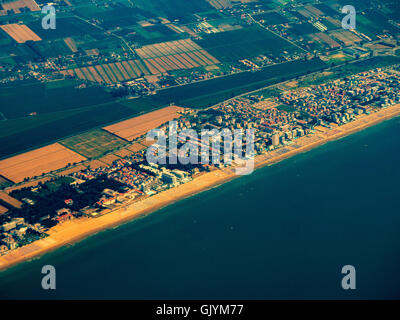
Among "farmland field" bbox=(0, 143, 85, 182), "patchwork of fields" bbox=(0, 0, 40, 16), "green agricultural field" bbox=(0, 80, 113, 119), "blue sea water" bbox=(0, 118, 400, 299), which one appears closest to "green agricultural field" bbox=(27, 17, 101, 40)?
"patchwork of fields" bbox=(0, 0, 40, 16)

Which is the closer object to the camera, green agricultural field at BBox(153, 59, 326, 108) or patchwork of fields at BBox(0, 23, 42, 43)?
green agricultural field at BBox(153, 59, 326, 108)

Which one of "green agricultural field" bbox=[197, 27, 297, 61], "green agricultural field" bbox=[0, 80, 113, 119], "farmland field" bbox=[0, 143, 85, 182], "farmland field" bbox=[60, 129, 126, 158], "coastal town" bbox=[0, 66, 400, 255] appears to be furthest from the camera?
"green agricultural field" bbox=[197, 27, 297, 61]

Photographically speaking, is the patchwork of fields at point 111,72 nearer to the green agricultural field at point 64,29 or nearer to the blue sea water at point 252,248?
the green agricultural field at point 64,29

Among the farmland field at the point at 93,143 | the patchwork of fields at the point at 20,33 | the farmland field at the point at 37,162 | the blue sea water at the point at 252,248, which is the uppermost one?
the patchwork of fields at the point at 20,33

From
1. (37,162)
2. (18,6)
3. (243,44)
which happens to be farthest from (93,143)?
(18,6)

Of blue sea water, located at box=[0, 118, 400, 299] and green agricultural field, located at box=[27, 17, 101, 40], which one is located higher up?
green agricultural field, located at box=[27, 17, 101, 40]

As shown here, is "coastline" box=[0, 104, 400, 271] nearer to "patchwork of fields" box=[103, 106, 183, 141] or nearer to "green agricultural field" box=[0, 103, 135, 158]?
"patchwork of fields" box=[103, 106, 183, 141]

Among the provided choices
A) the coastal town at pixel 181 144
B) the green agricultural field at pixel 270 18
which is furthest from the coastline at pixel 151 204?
the green agricultural field at pixel 270 18
